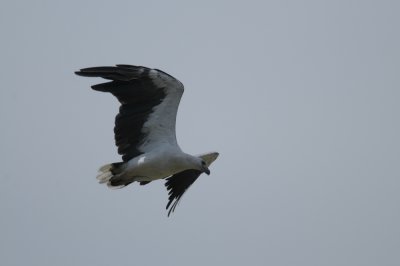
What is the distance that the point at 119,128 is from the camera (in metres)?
14.5

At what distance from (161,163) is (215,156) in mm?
2282

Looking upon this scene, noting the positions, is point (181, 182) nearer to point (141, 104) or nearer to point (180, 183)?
point (180, 183)

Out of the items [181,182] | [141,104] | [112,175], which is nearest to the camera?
[141,104]

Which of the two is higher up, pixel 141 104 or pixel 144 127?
pixel 141 104

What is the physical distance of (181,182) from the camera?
16.2 m

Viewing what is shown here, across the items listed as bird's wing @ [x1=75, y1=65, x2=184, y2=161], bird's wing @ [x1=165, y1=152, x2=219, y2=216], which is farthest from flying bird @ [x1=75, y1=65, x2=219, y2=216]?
bird's wing @ [x1=165, y1=152, x2=219, y2=216]

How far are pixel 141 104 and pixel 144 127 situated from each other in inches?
18.8

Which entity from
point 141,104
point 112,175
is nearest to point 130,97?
point 141,104

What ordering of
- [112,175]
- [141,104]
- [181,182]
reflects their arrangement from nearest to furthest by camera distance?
[141,104]
[112,175]
[181,182]

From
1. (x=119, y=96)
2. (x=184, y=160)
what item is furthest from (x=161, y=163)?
(x=119, y=96)

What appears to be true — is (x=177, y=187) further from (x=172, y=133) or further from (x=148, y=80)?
(x=148, y=80)

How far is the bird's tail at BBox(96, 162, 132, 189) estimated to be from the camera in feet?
48.5

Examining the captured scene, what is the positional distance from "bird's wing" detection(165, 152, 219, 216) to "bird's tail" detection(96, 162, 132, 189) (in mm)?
1364

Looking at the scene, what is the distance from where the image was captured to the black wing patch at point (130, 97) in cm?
1377
